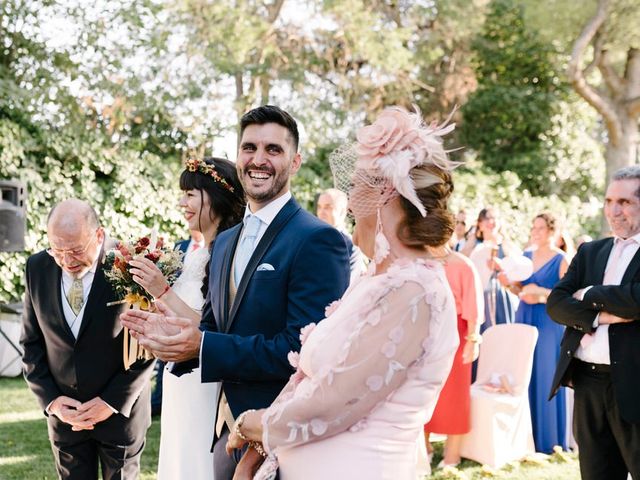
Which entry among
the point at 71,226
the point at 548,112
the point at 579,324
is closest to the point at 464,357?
the point at 579,324

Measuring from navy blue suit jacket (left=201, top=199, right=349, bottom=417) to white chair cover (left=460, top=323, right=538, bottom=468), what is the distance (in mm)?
3950

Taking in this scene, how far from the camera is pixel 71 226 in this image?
142 inches

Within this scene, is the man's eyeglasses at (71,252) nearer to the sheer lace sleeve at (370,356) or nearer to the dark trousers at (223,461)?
the dark trousers at (223,461)

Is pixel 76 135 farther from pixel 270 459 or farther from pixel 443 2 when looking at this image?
pixel 443 2

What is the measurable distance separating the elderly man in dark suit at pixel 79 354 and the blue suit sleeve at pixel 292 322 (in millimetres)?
1213

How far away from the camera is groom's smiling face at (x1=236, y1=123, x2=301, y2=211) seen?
3.12m

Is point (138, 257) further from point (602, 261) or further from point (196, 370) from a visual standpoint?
point (602, 261)

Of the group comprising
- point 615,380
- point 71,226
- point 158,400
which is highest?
point 71,226

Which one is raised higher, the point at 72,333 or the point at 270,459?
the point at 72,333

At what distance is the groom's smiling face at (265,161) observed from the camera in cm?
312

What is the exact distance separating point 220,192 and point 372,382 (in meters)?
2.20

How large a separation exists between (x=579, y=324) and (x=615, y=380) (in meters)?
0.39

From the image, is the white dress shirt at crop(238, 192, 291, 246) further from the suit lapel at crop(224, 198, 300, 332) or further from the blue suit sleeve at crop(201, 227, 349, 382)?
the blue suit sleeve at crop(201, 227, 349, 382)

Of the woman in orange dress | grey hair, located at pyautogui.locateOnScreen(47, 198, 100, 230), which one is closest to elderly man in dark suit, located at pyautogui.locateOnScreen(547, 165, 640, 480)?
the woman in orange dress
